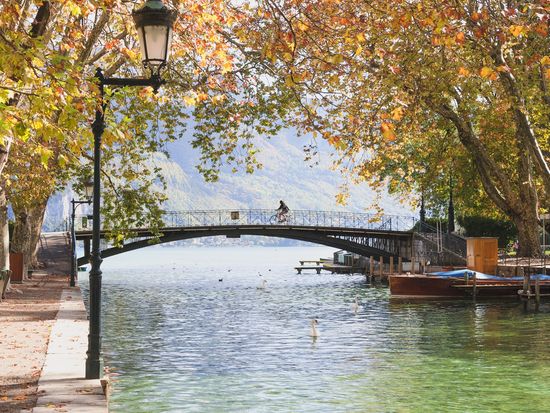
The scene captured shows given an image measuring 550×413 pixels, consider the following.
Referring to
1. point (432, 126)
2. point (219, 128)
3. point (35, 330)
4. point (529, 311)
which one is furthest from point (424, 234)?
point (35, 330)

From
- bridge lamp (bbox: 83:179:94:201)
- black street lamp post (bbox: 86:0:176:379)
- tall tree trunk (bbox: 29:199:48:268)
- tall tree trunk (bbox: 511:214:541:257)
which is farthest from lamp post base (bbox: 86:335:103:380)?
tall tree trunk (bbox: 511:214:541:257)

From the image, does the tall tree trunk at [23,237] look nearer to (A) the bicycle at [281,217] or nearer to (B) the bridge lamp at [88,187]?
(B) the bridge lamp at [88,187]

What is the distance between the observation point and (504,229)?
69.6 m

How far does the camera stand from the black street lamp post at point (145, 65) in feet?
38.6

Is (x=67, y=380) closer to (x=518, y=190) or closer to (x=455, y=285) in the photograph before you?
(x=455, y=285)

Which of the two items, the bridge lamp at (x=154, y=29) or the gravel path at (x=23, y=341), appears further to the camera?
the gravel path at (x=23, y=341)

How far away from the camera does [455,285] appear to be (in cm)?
4825

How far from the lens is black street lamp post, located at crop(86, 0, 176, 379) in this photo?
1177 centimetres

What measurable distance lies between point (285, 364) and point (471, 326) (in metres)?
12.4

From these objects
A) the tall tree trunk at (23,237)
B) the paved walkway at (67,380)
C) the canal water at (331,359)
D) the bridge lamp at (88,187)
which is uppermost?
the bridge lamp at (88,187)

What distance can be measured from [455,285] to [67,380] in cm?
3709

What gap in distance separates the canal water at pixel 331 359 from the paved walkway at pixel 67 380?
149 centimetres

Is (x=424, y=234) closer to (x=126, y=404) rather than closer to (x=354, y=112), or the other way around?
(x=354, y=112)

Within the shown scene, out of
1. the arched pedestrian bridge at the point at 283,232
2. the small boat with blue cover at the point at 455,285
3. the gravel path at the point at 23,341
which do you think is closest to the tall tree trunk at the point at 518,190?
the small boat with blue cover at the point at 455,285
